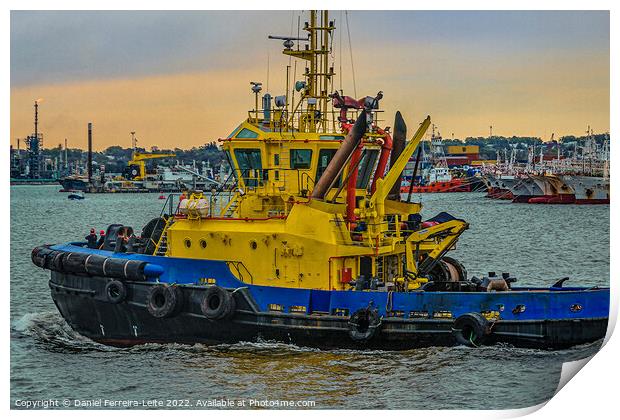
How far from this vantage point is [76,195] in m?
50.4

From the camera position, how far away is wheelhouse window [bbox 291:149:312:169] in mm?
20109

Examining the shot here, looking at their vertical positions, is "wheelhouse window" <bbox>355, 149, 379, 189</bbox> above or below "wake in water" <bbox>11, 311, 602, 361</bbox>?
above

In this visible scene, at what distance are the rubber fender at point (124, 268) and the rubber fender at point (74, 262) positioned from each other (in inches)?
24.9

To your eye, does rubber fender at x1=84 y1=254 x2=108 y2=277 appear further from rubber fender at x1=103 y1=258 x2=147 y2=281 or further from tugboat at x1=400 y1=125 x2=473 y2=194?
tugboat at x1=400 y1=125 x2=473 y2=194

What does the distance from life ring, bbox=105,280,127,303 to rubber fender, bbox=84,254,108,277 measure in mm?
295

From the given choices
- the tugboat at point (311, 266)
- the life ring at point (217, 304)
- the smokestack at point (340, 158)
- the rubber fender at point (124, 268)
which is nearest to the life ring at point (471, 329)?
the tugboat at point (311, 266)

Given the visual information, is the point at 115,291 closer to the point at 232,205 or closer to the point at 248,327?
the point at 232,205

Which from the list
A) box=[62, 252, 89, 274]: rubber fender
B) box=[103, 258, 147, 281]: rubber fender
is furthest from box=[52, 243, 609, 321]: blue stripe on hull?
box=[62, 252, 89, 274]: rubber fender

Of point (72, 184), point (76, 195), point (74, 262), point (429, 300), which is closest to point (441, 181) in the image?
point (76, 195)

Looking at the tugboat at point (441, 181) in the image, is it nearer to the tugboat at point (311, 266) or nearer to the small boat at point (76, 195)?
the small boat at point (76, 195)

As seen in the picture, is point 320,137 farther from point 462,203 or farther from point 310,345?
point 462,203

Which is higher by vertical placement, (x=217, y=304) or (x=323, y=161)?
(x=323, y=161)

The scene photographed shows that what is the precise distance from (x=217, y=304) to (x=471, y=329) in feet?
14.9
